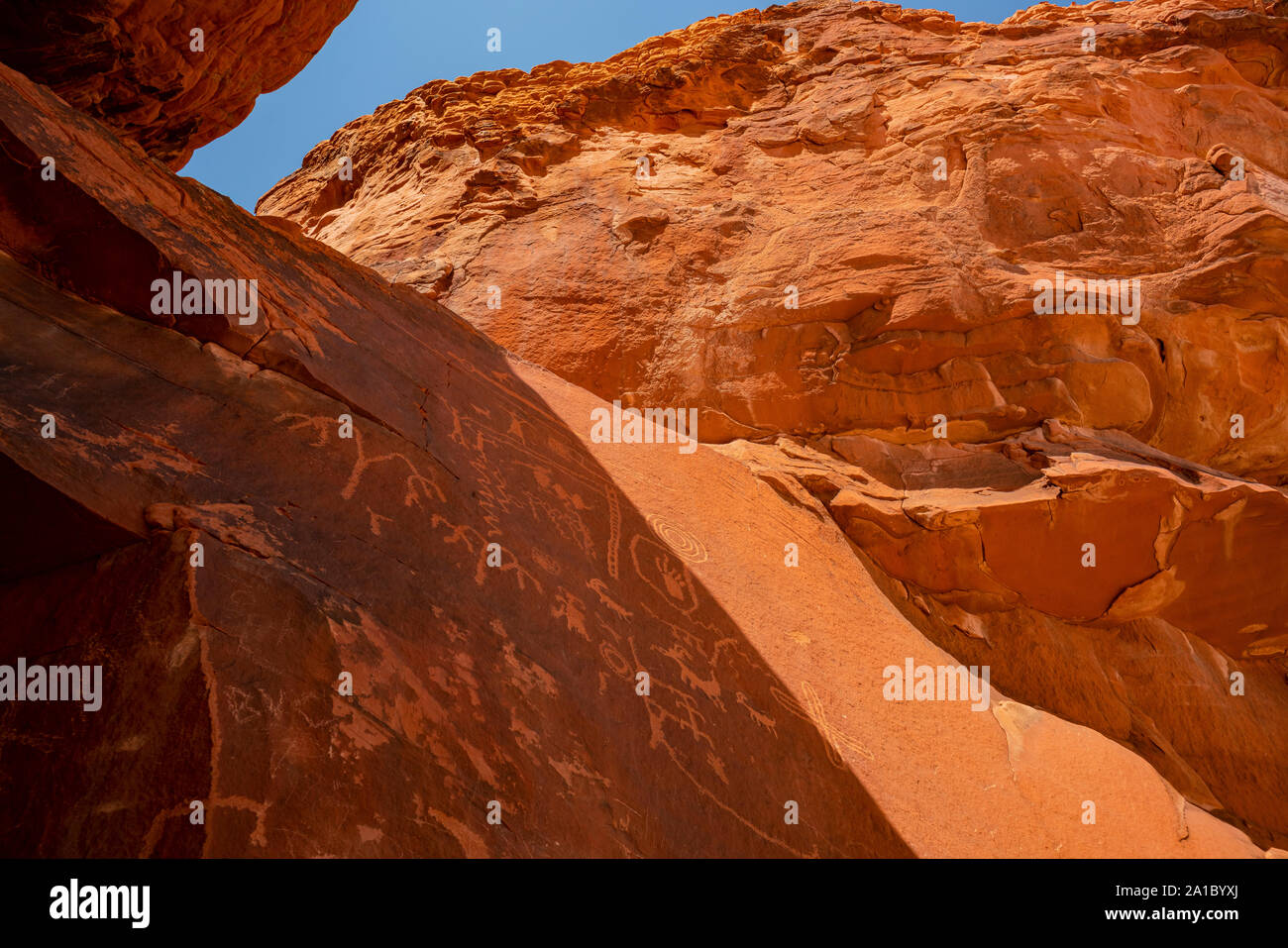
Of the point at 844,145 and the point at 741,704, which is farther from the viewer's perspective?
the point at 844,145

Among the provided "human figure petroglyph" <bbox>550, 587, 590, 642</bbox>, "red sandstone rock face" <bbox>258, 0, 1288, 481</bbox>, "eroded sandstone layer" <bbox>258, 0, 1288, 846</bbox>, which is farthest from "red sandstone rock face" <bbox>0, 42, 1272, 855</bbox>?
"red sandstone rock face" <bbox>258, 0, 1288, 481</bbox>

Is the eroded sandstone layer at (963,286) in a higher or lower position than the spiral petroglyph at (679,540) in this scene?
higher

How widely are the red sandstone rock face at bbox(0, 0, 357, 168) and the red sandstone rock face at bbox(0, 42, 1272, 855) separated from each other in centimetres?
185

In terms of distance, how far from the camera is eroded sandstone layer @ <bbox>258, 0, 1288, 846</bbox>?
19.4 ft

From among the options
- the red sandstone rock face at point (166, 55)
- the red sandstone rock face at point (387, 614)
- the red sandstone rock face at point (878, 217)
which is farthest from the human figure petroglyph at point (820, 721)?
the red sandstone rock face at point (166, 55)

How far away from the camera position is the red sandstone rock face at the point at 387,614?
7.84 feet

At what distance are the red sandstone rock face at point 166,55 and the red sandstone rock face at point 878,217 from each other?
2.13 metres

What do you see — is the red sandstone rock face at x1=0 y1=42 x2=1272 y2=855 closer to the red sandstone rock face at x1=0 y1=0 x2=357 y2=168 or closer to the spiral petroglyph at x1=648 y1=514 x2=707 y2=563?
the spiral petroglyph at x1=648 y1=514 x2=707 y2=563

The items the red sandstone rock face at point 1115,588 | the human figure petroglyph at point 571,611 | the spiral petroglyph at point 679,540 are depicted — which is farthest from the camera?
the red sandstone rock face at point 1115,588

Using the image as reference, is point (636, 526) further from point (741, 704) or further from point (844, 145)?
point (844, 145)

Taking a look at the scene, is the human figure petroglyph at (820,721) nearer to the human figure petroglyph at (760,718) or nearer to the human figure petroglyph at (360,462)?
the human figure petroglyph at (760,718)

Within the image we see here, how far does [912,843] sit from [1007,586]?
2.64 meters
